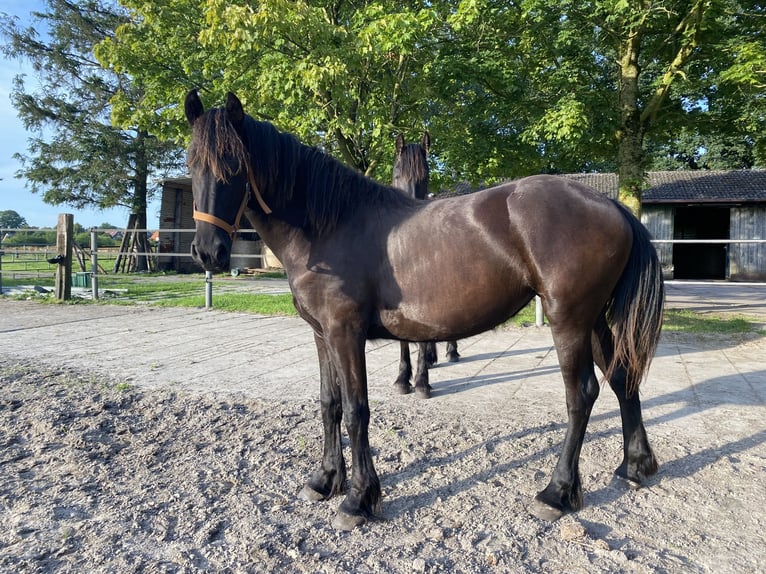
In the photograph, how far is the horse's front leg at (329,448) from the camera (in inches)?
96.9

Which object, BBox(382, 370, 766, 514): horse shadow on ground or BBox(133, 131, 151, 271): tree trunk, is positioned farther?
BBox(133, 131, 151, 271): tree trunk

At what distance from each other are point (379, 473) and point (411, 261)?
50.8 inches

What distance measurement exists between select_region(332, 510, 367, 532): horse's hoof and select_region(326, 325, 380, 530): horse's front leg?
3cm

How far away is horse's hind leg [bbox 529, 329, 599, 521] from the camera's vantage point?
7.52ft

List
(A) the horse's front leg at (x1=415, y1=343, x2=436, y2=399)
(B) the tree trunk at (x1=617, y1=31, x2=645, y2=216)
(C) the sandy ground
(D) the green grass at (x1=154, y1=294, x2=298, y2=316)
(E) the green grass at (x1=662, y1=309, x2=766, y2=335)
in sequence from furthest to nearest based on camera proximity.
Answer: (D) the green grass at (x1=154, y1=294, x2=298, y2=316), (B) the tree trunk at (x1=617, y1=31, x2=645, y2=216), (E) the green grass at (x1=662, y1=309, x2=766, y2=335), (A) the horse's front leg at (x1=415, y1=343, x2=436, y2=399), (C) the sandy ground

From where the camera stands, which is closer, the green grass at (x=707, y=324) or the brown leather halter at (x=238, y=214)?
the brown leather halter at (x=238, y=214)

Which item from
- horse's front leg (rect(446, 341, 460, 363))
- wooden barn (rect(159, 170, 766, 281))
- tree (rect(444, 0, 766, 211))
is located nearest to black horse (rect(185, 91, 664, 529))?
horse's front leg (rect(446, 341, 460, 363))

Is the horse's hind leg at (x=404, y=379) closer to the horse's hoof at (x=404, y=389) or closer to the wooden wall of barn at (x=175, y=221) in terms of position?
the horse's hoof at (x=404, y=389)

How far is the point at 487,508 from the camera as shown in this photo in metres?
2.30

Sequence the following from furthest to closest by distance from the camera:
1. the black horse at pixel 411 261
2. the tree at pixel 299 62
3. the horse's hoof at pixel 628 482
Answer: the tree at pixel 299 62
the horse's hoof at pixel 628 482
the black horse at pixel 411 261

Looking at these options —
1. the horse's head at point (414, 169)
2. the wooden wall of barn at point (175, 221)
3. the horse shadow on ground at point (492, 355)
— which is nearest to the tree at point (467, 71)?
the horse's head at point (414, 169)

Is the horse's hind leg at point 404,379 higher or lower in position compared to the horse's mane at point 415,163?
lower

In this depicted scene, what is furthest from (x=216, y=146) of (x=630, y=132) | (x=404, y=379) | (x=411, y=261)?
(x=630, y=132)

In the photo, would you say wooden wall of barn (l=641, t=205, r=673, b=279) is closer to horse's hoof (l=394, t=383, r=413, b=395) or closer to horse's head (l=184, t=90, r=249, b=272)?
horse's hoof (l=394, t=383, r=413, b=395)
